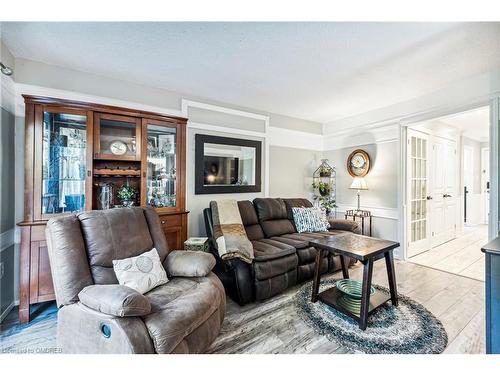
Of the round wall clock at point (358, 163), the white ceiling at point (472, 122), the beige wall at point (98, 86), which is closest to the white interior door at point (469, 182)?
the white ceiling at point (472, 122)

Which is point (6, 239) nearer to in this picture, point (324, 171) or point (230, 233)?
point (230, 233)

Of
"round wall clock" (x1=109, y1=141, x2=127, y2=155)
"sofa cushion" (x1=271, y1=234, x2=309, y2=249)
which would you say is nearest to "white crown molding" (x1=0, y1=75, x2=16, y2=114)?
"round wall clock" (x1=109, y1=141, x2=127, y2=155)

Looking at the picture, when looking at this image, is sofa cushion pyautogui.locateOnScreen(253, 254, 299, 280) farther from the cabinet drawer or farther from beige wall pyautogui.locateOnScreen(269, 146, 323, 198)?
beige wall pyautogui.locateOnScreen(269, 146, 323, 198)

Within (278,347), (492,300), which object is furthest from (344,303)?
(492,300)

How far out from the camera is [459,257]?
3490 millimetres

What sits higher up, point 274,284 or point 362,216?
point 362,216

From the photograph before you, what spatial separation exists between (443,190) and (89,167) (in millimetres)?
5802

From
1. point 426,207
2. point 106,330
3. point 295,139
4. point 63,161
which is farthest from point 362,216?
point 63,161

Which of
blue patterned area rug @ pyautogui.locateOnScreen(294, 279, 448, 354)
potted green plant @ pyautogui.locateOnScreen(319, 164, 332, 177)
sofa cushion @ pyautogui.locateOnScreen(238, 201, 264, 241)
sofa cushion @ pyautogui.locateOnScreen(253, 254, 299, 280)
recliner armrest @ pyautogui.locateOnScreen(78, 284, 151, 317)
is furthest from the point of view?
potted green plant @ pyautogui.locateOnScreen(319, 164, 332, 177)

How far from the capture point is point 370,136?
3848mm

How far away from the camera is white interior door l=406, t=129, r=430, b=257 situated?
3.54m

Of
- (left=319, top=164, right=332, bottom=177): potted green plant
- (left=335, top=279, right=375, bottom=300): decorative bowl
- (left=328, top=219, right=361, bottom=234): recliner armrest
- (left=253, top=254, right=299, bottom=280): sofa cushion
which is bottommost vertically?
(left=335, top=279, right=375, bottom=300): decorative bowl

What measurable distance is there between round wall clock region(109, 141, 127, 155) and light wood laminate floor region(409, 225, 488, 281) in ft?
14.4

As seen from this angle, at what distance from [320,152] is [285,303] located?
3.27 metres
